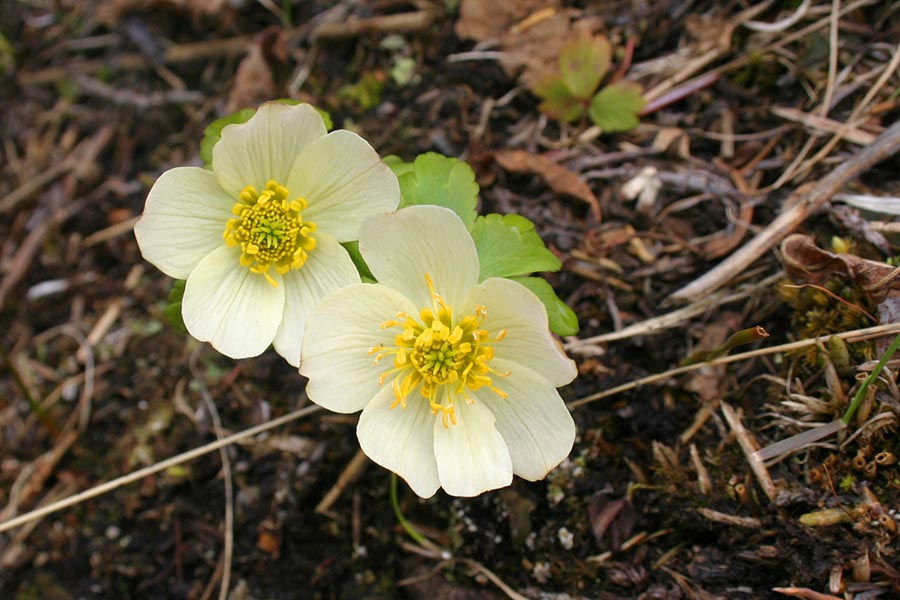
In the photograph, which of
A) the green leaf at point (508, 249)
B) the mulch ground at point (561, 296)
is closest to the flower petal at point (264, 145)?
the green leaf at point (508, 249)

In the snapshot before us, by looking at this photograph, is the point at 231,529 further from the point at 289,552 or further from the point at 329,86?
the point at 329,86

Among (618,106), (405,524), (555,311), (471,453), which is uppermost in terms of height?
(618,106)

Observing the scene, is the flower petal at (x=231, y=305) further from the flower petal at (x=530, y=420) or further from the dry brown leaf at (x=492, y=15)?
the dry brown leaf at (x=492, y=15)

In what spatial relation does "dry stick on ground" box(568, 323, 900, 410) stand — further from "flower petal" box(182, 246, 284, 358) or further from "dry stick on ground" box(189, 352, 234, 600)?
"dry stick on ground" box(189, 352, 234, 600)

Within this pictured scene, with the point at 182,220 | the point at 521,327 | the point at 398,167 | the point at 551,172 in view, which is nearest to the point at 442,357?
the point at 521,327

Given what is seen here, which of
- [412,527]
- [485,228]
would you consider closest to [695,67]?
[485,228]

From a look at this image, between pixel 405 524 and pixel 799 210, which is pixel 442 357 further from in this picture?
pixel 799 210
